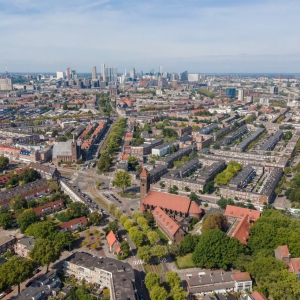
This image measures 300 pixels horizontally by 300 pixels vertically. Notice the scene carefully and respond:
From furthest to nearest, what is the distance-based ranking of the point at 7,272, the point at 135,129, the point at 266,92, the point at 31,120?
the point at 266,92, the point at 31,120, the point at 135,129, the point at 7,272

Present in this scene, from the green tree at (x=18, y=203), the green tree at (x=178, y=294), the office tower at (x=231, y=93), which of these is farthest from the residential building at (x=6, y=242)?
the office tower at (x=231, y=93)

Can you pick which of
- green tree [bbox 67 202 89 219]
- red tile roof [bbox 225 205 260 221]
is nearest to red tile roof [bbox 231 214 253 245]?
red tile roof [bbox 225 205 260 221]

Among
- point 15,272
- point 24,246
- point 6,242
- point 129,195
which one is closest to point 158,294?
point 15,272

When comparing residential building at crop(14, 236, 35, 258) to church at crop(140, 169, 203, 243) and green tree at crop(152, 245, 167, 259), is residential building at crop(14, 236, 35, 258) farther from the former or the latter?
church at crop(140, 169, 203, 243)

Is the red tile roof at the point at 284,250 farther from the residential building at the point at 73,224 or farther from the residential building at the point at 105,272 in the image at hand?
the residential building at the point at 73,224

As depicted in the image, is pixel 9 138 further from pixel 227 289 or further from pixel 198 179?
pixel 227 289

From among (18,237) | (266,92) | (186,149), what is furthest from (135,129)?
(266,92)
